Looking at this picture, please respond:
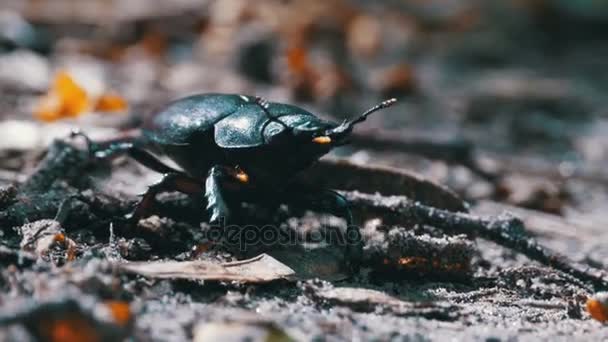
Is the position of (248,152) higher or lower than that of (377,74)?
lower

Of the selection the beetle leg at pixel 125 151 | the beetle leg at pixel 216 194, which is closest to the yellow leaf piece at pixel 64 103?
the beetle leg at pixel 125 151

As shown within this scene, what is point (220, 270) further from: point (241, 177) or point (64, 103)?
point (64, 103)

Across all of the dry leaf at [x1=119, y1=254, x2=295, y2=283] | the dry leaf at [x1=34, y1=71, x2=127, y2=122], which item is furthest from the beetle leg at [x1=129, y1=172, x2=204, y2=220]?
the dry leaf at [x1=34, y1=71, x2=127, y2=122]

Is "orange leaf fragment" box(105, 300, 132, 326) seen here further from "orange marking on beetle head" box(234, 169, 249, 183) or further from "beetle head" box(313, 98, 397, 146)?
"beetle head" box(313, 98, 397, 146)

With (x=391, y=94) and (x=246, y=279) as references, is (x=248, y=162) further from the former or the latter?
(x=391, y=94)

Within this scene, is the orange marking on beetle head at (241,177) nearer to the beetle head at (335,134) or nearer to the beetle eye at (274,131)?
the beetle eye at (274,131)

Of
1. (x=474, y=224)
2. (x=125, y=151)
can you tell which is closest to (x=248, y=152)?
(x=125, y=151)
